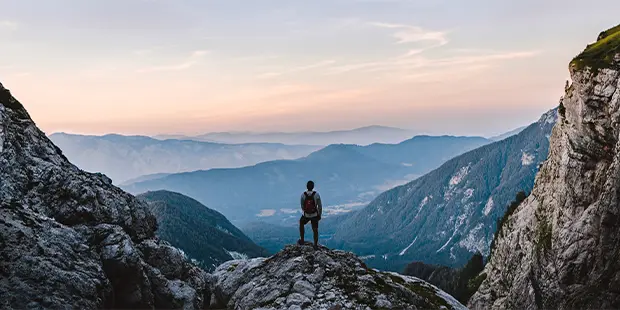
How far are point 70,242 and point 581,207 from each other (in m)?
98.3

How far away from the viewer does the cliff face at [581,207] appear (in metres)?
90.9

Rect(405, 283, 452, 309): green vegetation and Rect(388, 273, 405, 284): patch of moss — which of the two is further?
Rect(388, 273, 405, 284): patch of moss

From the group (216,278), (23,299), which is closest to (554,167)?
(216,278)

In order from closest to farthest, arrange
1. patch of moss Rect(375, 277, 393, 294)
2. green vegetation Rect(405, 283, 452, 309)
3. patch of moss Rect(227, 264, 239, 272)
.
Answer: patch of moss Rect(375, 277, 393, 294), green vegetation Rect(405, 283, 452, 309), patch of moss Rect(227, 264, 239, 272)

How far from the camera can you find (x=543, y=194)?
121 m

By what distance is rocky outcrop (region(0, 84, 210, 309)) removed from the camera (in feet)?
76.4

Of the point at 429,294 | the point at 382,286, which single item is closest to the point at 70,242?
the point at 382,286

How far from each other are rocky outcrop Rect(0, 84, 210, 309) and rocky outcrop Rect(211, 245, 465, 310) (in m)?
3.68

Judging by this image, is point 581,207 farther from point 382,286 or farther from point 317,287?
point 317,287

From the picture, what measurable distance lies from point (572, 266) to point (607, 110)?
31084 millimetres

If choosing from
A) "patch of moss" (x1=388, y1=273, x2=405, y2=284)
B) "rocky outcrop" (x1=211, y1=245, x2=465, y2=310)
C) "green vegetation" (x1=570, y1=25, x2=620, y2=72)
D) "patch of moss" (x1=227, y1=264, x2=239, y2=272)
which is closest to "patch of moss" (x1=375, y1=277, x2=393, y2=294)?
"rocky outcrop" (x1=211, y1=245, x2=465, y2=310)

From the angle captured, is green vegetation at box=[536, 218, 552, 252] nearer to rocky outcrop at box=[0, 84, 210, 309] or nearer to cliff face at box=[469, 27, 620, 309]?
cliff face at box=[469, 27, 620, 309]

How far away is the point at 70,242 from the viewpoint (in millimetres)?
26406

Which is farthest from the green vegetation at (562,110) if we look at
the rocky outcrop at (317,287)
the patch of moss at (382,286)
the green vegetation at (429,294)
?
the patch of moss at (382,286)
